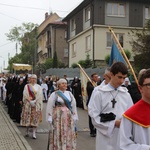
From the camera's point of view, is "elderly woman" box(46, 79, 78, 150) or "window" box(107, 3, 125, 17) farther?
"window" box(107, 3, 125, 17)

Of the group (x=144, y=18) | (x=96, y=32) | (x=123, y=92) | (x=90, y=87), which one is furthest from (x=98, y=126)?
(x=144, y=18)

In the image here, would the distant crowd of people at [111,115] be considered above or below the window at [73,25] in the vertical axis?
below

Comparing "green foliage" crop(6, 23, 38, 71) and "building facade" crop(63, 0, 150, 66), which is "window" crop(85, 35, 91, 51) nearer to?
"building facade" crop(63, 0, 150, 66)

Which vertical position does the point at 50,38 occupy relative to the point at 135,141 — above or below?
above

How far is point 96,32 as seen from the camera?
33.2m

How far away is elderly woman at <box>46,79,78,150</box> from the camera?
23.8ft

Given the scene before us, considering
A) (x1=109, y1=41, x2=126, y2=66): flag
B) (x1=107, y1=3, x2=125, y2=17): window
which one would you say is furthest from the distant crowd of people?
(x1=107, y1=3, x2=125, y2=17): window

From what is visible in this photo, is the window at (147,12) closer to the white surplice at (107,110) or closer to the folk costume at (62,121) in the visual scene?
the folk costume at (62,121)

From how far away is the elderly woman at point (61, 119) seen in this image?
23.8 feet

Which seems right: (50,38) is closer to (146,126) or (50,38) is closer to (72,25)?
(72,25)

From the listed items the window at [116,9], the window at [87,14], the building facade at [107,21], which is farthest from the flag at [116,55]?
the window at [87,14]

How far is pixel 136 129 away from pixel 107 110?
1489 mm

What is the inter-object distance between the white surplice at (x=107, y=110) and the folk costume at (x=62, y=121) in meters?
2.95

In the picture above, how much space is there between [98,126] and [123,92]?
0.59m
